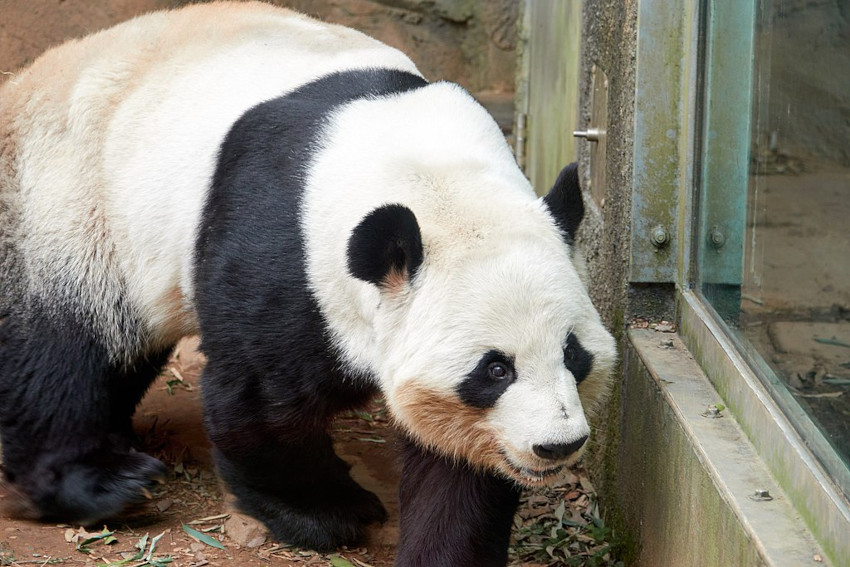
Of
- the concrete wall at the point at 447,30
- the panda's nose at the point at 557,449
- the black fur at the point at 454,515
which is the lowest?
the black fur at the point at 454,515

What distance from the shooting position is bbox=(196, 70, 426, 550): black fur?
136 inches

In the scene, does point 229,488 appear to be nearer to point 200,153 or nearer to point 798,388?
point 200,153

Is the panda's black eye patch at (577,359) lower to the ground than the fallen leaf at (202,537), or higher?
higher

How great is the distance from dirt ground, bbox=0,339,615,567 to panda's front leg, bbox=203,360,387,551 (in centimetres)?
10

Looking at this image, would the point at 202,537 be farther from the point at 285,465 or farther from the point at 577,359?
the point at 577,359

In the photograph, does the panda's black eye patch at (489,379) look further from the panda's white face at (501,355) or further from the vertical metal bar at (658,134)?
the vertical metal bar at (658,134)

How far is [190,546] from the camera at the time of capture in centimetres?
412

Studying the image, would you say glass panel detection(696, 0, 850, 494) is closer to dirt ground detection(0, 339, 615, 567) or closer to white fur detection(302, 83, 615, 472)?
white fur detection(302, 83, 615, 472)

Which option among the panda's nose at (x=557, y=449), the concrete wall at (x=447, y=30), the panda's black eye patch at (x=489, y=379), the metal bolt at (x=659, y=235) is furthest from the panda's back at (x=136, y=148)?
the concrete wall at (x=447, y=30)

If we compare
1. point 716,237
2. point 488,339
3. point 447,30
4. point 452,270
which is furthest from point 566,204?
point 447,30

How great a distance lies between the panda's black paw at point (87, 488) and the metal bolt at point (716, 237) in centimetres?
234

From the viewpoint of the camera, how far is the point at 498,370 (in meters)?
2.96

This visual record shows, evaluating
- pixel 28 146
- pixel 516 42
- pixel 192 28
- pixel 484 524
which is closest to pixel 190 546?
pixel 484 524

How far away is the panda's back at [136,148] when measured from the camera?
4.00m
